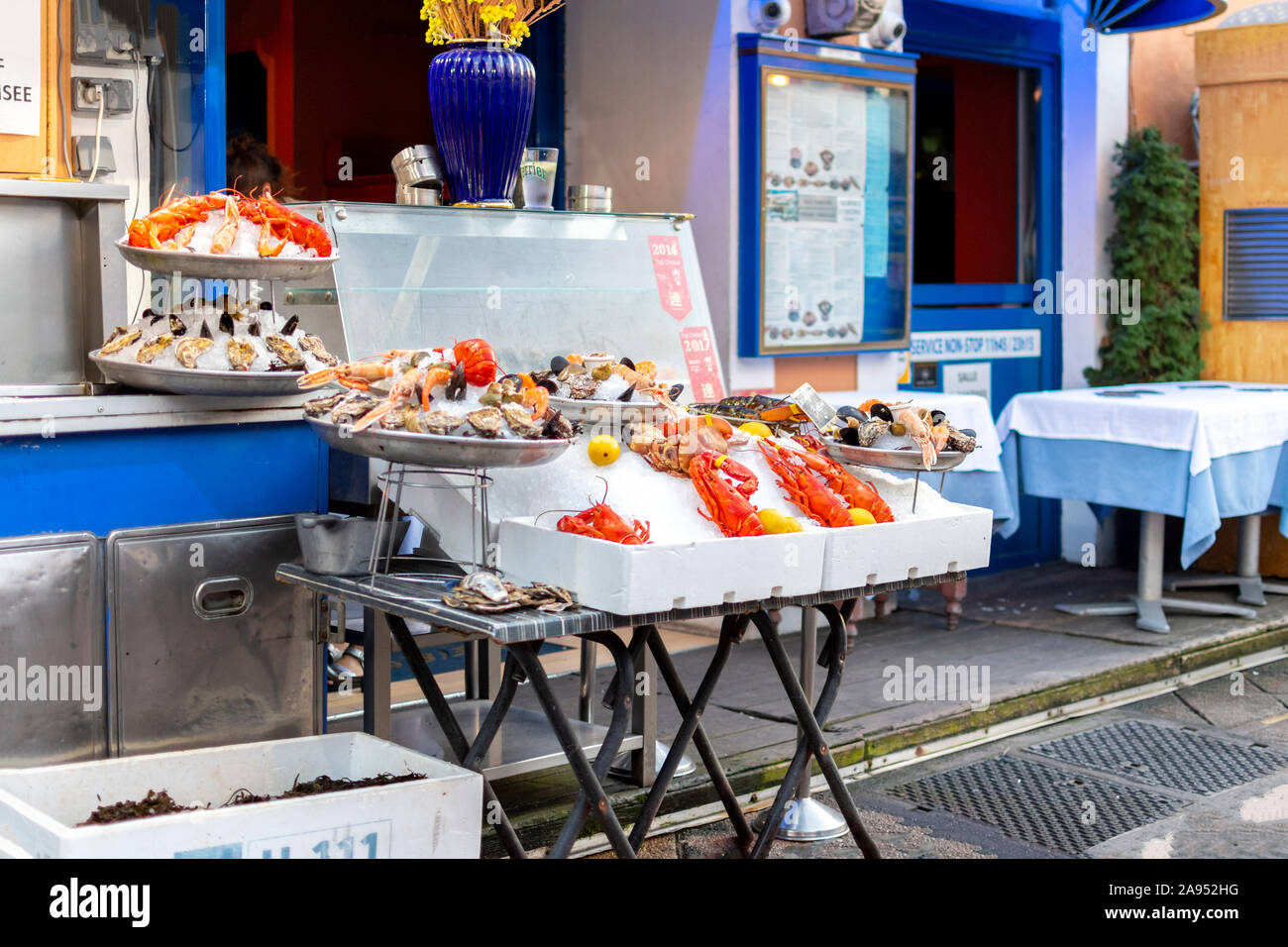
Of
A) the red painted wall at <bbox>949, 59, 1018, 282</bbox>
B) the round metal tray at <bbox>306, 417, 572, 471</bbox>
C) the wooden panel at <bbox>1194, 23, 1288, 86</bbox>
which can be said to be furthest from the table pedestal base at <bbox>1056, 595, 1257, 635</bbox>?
the round metal tray at <bbox>306, 417, 572, 471</bbox>

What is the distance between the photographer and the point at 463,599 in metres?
3.57

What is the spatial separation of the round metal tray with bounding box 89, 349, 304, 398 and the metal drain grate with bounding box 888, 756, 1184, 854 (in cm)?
275

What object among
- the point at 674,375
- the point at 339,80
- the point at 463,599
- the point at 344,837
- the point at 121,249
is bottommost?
the point at 344,837

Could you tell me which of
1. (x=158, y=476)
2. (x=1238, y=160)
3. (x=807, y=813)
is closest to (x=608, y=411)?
(x=158, y=476)

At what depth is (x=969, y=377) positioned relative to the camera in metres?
8.93

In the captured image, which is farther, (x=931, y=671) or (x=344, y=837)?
(x=931, y=671)

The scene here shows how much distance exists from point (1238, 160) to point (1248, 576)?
100 inches

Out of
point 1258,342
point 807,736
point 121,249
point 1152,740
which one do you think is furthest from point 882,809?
point 1258,342

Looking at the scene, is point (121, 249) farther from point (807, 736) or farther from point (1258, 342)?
Result: point (1258, 342)

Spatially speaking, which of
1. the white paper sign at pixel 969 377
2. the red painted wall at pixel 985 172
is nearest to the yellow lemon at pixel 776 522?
the white paper sign at pixel 969 377

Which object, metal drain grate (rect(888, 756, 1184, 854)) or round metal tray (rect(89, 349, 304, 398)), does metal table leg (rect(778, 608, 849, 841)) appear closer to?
metal drain grate (rect(888, 756, 1184, 854))

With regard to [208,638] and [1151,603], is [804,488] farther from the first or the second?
[1151,603]

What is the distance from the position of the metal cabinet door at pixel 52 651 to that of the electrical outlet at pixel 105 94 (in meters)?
1.65

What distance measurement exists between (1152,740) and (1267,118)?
445 cm
